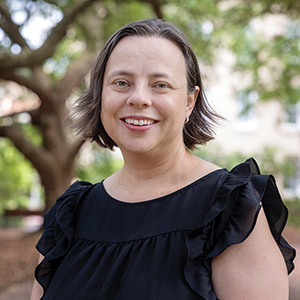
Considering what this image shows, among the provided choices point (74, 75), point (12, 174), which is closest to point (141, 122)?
point (74, 75)

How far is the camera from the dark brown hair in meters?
1.68

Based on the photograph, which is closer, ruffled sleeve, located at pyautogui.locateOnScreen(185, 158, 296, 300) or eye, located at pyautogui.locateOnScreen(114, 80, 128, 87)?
ruffled sleeve, located at pyautogui.locateOnScreen(185, 158, 296, 300)

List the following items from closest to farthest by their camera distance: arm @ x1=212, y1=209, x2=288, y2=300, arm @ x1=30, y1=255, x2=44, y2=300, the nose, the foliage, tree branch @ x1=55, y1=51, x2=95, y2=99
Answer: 1. arm @ x1=212, y1=209, x2=288, y2=300
2. the nose
3. arm @ x1=30, y1=255, x2=44, y2=300
4. tree branch @ x1=55, y1=51, x2=95, y2=99
5. the foliage

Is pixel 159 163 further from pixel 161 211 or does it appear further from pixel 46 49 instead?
pixel 46 49

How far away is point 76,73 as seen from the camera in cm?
1095

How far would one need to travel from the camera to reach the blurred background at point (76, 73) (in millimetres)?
8445

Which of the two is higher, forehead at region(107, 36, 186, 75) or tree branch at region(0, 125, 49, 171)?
forehead at region(107, 36, 186, 75)

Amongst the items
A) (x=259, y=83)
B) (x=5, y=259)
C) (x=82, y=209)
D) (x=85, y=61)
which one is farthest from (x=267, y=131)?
(x=82, y=209)

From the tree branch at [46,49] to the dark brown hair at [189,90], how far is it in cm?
609

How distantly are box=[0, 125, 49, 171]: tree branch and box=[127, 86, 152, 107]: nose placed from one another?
28.8 feet

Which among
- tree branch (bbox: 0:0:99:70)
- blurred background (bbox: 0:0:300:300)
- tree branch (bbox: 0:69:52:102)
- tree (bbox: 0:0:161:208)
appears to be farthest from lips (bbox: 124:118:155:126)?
tree branch (bbox: 0:69:52:102)

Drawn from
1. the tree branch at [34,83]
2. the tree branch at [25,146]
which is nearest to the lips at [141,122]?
the tree branch at [34,83]

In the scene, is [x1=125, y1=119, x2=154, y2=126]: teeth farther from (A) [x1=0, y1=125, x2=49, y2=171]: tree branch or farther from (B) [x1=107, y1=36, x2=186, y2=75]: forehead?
(A) [x1=0, y1=125, x2=49, y2=171]: tree branch

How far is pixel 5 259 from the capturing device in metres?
9.52
